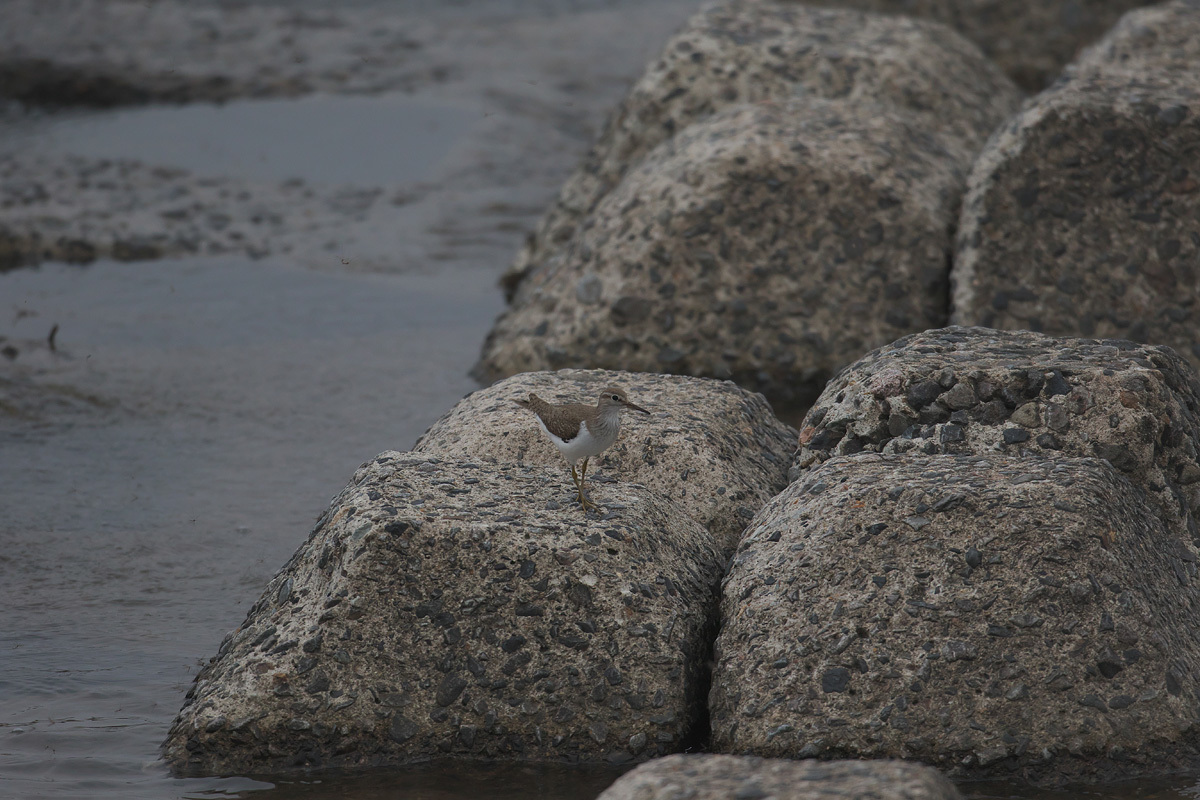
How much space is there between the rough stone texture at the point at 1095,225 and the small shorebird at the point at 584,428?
137 inches

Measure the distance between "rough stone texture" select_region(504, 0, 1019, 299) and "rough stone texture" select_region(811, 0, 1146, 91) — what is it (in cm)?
359

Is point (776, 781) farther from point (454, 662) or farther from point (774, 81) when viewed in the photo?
point (774, 81)

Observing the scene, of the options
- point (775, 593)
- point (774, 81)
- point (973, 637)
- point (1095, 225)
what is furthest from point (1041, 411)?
point (774, 81)

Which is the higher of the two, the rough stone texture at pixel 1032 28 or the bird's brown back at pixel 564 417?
the rough stone texture at pixel 1032 28

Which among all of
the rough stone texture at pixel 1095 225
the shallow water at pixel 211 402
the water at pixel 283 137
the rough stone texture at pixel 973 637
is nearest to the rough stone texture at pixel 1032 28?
the shallow water at pixel 211 402

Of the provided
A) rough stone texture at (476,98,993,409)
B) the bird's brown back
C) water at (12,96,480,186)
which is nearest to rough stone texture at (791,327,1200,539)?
the bird's brown back

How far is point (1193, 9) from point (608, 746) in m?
8.66

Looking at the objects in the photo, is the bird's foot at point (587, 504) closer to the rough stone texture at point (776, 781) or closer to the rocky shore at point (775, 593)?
the rocky shore at point (775, 593)

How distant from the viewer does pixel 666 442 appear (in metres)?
6.29

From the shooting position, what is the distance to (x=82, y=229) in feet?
41.9

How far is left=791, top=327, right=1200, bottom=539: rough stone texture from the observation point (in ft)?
18.1

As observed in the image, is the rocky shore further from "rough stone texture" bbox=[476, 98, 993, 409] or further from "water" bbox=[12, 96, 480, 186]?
"water" bbox=[12, 96, 480, 186]

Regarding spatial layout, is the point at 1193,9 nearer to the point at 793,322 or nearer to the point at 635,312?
the point at 793,322

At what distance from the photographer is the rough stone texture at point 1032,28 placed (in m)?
14.4
